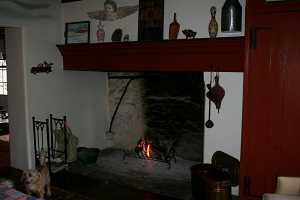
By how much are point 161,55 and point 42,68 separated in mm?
2092

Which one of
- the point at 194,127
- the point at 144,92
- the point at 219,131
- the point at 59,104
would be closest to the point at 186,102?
the point at 194,127

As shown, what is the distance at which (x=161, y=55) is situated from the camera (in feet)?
14.3

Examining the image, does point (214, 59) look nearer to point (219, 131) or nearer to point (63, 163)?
point (219, 131)

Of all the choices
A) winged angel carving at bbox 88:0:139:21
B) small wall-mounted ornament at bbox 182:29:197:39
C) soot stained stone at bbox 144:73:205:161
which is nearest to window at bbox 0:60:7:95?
soot stained stone at bbox 144:73:205:161

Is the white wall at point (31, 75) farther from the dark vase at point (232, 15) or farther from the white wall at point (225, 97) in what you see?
the dark vase at point (232, 15)

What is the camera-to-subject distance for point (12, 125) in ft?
17.6

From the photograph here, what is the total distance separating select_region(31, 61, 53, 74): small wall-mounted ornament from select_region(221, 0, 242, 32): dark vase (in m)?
3.03

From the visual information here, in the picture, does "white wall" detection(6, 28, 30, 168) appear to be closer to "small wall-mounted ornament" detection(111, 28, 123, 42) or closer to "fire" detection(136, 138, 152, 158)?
"small wall-mounted ornament" detection(111, 28, 123, 42)

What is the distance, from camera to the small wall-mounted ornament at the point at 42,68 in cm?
508

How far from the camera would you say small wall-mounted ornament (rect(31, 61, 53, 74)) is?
5078mm

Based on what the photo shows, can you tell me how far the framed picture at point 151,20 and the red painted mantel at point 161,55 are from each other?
0.13 m

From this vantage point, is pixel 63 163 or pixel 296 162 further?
pixel 63 163

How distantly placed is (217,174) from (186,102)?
178 centimetres

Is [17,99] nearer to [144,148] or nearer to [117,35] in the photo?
[117,35]
